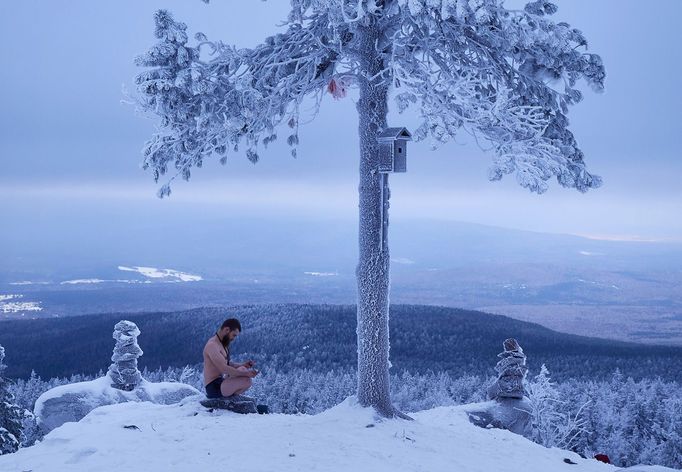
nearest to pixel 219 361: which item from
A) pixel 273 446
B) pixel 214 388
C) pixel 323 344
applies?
pixel 214 388

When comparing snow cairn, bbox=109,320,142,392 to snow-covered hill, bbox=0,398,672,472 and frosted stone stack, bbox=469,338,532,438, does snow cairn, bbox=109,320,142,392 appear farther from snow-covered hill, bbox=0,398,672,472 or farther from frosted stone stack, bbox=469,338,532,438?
frosted stone stack, bbox=469,338,532,438

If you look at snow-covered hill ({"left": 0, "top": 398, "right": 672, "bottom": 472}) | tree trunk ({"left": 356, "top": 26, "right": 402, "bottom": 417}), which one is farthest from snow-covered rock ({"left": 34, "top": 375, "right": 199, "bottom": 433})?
tree trunk ({"left": 356, "top": 26, "right": 402, "bottom": 417})

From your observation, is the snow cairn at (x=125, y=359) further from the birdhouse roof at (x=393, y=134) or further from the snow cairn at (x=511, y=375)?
the birdhouse roof at (x=393, y=134)

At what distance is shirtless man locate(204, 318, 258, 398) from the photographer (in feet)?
31.2

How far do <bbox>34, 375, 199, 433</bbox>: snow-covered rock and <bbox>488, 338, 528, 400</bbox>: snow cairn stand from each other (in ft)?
28.6

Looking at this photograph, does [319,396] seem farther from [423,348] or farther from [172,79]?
[172,79]

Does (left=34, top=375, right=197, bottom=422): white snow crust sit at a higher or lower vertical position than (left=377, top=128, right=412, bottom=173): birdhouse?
lower

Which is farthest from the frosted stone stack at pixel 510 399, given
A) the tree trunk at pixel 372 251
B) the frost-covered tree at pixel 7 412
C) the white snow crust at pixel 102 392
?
the frost-covered tree at pixel 7 412

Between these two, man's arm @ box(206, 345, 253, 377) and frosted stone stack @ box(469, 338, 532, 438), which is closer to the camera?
man's arm @ box(206, 345, 253, 377)

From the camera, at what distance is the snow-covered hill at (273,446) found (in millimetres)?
7590

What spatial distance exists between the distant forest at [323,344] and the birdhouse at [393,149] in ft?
118

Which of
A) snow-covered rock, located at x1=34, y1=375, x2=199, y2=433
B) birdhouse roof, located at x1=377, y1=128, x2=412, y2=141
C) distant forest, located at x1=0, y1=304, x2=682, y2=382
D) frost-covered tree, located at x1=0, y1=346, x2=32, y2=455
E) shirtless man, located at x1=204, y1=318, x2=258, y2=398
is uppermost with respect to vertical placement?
birdhouse roof, located at x1=377, y1=128, x2=412, y2=141

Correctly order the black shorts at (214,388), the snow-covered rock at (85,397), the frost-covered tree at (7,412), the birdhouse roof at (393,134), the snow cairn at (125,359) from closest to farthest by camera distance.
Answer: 1. the birdhouse roof at (393,134)
2. the black shorts at (214,388)
3. the snow-covered rock at (85,397)
4. the snow cairn at (125,359)
5. the frost-covered tree at (7,412)

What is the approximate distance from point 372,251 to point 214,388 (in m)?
3.70
